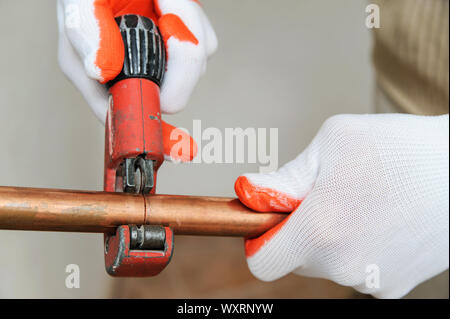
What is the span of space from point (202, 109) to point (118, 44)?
778mm

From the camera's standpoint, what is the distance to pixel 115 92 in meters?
0.50

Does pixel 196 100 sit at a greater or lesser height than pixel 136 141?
greater

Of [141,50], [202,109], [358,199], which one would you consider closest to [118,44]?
[141,50]

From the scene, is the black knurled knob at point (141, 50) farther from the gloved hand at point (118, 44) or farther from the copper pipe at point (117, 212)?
the copper pipe at point (117, 212)

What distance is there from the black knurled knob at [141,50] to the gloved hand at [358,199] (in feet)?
0.42

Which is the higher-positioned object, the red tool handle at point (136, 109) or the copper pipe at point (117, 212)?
the red tool handle at point (136, 109)

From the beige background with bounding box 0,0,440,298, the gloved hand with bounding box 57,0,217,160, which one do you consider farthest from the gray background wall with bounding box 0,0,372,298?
the gloved hand with bounding box 57,0,217,160

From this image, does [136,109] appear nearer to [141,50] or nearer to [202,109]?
[141,50]

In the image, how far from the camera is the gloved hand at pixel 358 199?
0.50 m

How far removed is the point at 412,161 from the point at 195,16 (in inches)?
10.2

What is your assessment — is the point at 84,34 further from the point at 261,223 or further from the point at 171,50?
the point at 261,223

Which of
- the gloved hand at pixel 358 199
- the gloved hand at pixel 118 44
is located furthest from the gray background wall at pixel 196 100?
the gloved hand at pixel 358 199

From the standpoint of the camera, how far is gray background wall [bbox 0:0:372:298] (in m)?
0.89

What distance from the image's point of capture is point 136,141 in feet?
1.53
